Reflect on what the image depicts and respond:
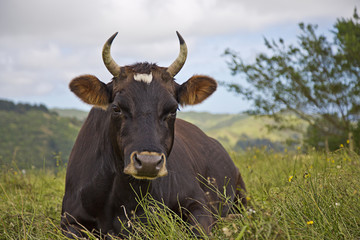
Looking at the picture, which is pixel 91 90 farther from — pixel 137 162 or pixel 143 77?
pixel 137 162

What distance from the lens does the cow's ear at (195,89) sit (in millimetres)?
4621

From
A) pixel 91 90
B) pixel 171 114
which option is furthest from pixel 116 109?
pixel 171 114

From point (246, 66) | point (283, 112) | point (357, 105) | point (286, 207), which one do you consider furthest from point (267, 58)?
point (286, 207)

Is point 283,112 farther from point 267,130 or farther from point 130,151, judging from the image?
point 130,151

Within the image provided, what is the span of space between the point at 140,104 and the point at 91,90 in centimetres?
66

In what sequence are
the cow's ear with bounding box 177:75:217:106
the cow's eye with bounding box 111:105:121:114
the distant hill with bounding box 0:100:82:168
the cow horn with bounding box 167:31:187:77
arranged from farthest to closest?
the distant hill with bounding box 0:100:82:168, the cow's ear with bounding box 177:75:217:106, the cow horn with bounding box 167:31:187:77, the cow's eye with bounding box 111:105:121:114

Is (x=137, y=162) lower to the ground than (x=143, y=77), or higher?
lower

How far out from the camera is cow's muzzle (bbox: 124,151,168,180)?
3.51m

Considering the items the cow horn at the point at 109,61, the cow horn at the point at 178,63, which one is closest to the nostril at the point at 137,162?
the cow horn at the point at 109,61

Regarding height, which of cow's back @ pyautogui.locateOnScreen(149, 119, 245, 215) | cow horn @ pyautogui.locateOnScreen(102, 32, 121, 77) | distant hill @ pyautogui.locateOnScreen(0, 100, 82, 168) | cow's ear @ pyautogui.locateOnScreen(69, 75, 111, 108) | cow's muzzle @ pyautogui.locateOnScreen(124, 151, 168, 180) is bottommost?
distant hill @ pyautogui.locateOnScreen(0, 100, 82, 168)

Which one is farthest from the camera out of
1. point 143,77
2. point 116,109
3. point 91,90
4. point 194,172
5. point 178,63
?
point 194,172

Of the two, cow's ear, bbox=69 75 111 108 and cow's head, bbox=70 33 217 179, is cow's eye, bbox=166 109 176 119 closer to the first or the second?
cow's head, bbox=70 33 217 179

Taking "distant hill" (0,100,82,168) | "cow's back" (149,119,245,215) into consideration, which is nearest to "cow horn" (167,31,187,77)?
"cow's back" (149,119,245,215)

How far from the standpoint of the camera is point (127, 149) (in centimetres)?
376
